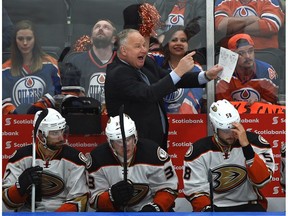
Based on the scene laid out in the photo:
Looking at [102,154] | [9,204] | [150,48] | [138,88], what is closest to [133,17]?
[150,48]

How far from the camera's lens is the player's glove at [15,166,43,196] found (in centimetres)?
455

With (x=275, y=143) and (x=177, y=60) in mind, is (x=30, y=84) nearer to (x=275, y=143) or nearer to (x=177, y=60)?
(x=177, y=60)

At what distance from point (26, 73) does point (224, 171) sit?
5.21 ft

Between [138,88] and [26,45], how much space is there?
3.25 ft

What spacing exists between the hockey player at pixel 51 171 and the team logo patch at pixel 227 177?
2.71ft

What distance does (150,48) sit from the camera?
17.5 ft

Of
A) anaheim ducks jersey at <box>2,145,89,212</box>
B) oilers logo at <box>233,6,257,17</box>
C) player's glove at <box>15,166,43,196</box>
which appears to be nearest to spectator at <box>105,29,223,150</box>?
anaheim ducks jersey at <box>2,145,89,212</box>

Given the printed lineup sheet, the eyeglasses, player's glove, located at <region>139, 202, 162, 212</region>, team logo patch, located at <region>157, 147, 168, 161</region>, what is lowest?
player's glove, located at <region>139, 202, 162, 212</region>

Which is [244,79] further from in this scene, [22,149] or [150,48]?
[22,149]

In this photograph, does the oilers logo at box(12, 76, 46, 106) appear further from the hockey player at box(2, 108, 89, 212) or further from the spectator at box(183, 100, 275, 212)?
the spectator at box(183, 100, 275, 212)

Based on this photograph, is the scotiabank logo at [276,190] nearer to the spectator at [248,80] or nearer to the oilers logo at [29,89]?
the spectator at [248,80]

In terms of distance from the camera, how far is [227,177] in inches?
187

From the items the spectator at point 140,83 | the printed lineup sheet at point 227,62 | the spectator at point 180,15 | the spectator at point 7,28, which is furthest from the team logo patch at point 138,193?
the spectator at point 7,28

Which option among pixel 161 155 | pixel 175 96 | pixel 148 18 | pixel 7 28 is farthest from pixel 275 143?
pixel 7 28
